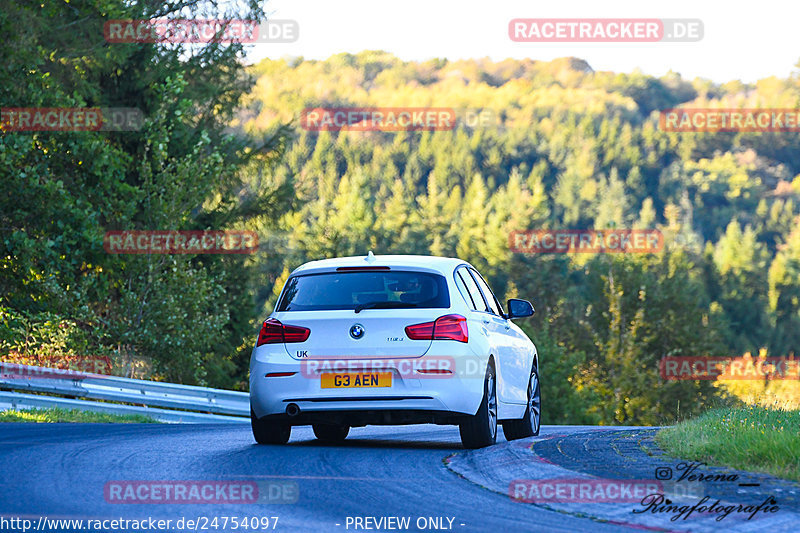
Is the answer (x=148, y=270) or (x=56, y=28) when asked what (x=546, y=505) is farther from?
(x=56, y=28)

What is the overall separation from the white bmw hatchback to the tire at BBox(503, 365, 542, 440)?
6.14ft

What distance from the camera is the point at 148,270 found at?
26.5 metres

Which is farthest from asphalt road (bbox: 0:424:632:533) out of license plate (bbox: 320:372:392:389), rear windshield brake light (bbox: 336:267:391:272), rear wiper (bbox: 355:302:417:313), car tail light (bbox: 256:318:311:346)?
rear windshield brake light (bbox: 336:267:391:272)

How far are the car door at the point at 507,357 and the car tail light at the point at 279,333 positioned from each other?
1.98 meters

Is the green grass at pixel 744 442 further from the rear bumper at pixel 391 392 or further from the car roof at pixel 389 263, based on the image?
the car roof at pixel 389 263

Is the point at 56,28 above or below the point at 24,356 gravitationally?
above

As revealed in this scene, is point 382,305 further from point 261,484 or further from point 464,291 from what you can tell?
point 261,484

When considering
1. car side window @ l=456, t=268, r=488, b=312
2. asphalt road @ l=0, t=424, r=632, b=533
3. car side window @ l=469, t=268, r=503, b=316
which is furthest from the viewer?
car side window @ l=469, t=268, r=503, b=316

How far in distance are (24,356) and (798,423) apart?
16988 mm

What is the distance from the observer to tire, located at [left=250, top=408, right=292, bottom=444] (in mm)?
10922

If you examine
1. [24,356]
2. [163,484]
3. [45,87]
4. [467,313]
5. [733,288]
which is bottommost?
[733,288]

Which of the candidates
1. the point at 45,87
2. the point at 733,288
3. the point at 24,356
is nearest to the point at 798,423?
the point at 24,356

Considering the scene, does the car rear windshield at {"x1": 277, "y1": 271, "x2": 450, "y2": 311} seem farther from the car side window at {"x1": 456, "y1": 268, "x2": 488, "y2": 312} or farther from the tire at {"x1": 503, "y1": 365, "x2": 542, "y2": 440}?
the tire at {"x1": 503, "y1": 365, "x2": 542, "y2": 440}

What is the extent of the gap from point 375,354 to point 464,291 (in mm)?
1310
